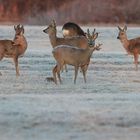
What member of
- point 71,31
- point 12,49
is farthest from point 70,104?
point 71,31

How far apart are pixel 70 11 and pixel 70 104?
51.2 m

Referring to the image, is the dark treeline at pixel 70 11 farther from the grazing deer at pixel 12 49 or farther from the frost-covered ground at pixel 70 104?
the frost-covered ground at pixel 70 104

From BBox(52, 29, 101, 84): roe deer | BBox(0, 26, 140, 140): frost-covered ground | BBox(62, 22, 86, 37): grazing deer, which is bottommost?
BBox(0, 26, 140, 140): frost-covered ground

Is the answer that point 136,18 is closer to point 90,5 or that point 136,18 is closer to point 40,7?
point 90,5

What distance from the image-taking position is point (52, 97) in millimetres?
16469

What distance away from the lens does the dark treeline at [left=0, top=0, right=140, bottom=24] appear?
63031mm

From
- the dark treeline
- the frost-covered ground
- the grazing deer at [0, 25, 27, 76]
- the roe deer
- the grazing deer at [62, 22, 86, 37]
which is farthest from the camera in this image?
the dark treeline

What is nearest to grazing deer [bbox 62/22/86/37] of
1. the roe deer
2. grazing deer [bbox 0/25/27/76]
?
grazing deer [bbox 0/25/27/76]

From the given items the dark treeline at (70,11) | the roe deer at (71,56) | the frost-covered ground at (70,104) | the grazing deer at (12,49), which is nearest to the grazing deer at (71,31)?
the frost-covered ground at (70,104)

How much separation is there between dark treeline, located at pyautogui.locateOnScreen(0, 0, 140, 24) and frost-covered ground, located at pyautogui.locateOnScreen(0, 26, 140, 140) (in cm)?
3748

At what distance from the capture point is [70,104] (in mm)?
15320

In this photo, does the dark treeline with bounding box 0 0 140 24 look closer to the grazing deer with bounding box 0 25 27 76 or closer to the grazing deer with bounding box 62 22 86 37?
the grazing deer with bounding box 62 22 86 37

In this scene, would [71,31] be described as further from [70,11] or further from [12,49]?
[70,11]

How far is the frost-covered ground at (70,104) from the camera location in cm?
1275
